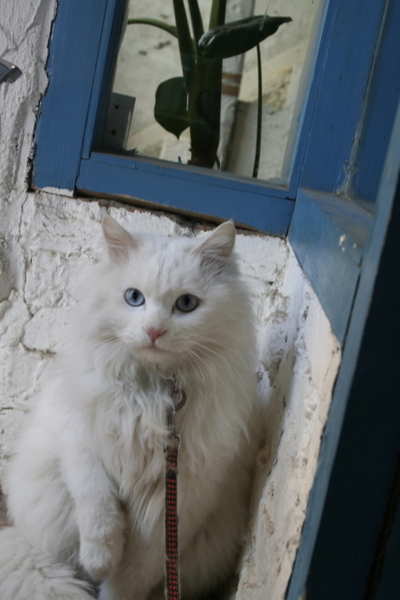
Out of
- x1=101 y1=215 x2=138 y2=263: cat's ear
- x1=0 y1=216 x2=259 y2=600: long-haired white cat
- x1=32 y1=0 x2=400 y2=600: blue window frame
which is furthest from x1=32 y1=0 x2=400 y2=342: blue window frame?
x1=101 y1=215 x2=138 y2=263: cat's ear

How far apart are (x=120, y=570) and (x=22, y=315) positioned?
96 cm

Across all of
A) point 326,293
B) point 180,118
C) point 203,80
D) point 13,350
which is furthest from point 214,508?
point 203,80

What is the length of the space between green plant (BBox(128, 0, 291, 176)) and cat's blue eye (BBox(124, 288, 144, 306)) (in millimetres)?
834

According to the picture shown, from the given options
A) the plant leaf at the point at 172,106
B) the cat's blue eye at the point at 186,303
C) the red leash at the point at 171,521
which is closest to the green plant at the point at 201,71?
the plant leaf at the point at 172,106

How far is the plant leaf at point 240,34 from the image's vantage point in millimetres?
1889

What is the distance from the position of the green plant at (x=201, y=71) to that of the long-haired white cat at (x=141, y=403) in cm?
73

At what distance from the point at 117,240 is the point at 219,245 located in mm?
261

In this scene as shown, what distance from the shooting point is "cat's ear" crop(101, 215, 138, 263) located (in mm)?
1333

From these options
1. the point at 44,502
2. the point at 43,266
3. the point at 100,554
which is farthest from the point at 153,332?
the point at 43,266

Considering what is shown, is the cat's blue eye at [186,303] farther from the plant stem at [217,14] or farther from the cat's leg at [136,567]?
the plant stem at [217,14]

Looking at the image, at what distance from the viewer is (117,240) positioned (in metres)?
1.36

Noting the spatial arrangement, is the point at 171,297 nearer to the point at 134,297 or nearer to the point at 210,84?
the point at 134,297

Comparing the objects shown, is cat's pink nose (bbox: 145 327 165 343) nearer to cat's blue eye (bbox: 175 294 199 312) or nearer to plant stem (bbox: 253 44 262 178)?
cat's blue eye (bbox: 175 294 199 312)

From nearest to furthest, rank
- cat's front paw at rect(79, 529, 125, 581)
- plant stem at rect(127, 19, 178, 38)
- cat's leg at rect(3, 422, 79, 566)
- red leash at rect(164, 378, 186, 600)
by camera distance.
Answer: red leash at rect(164, 378, 186, 600) < cat's front paw at rect(79, 529, 125, 581) < cat's leg at rect(3, 422, 79, 566) < plant stem at rect(127, 19, 178, 38)
